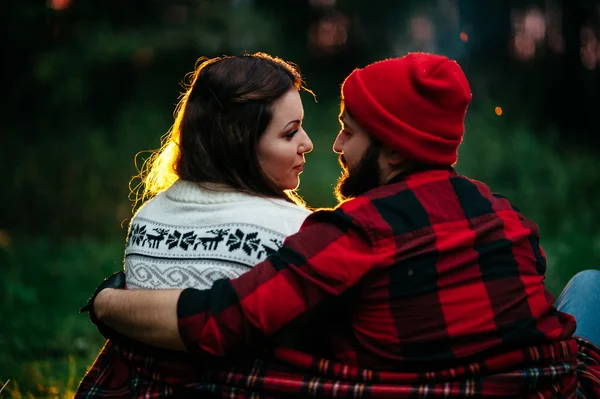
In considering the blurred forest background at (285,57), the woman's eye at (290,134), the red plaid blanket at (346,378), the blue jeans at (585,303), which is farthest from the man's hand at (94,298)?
the blurred forest background at (285,57)

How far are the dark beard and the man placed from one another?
137 mm

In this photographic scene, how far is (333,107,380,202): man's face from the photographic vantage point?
2143 millimetres

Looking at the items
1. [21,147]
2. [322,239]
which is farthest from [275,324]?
[21,147]

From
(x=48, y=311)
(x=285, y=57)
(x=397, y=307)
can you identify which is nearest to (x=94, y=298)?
(x=397, y=307)

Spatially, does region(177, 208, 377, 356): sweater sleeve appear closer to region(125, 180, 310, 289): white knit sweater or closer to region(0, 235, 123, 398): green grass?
region(125, 180, 310, 289): white knit sweater

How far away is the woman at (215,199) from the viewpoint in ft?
6.68

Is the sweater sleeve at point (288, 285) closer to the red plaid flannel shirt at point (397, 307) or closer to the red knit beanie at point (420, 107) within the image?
the red plaid flannel shirt at point (397, 307)

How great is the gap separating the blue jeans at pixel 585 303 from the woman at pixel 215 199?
102 cm

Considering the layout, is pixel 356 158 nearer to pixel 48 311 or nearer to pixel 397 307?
pixel 397 307

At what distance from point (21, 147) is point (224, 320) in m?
8.65

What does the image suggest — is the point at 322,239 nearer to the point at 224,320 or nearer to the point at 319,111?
the point at 224,320

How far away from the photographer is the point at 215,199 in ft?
7.09

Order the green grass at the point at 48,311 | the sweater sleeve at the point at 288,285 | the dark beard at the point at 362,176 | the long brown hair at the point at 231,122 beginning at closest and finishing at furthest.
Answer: the sweater sleeve at the point at 288,285 → the dark beard at the point at 362,176 → the long brown hair at the point at 231,122 → the green grass at the point at 48,311

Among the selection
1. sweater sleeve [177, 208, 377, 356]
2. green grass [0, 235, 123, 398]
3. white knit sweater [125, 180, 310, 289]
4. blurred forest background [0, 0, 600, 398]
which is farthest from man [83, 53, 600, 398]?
blurred forest background [0, 0, 600, 398]
